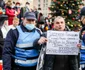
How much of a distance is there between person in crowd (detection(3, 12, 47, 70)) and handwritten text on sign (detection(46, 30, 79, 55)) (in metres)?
0.13

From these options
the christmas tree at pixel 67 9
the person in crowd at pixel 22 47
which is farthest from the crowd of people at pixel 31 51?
the christmas tree at pixel 67 9

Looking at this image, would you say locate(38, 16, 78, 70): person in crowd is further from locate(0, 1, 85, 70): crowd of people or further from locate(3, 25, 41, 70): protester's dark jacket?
locate(3, 25, 41, 70): protester's dark jacket

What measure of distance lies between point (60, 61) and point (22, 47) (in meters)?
0.64

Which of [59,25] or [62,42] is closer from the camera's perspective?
[59,25]

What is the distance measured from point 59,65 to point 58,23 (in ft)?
2.13

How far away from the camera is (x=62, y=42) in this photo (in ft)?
17.6

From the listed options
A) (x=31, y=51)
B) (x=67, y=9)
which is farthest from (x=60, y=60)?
(x=67, y=9)

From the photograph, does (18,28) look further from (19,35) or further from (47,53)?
(47,53)

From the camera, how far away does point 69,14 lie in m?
16.8

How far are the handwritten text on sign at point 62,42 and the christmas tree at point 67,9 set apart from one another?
10969 millimetres

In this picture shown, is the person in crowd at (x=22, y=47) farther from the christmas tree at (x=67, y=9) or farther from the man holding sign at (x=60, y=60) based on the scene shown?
the christmas tree at (x=67, y=9)

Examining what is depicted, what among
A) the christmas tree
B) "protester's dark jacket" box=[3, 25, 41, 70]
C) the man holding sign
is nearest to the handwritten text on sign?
the man holding sign

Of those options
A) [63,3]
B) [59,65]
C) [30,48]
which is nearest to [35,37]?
[30,48]

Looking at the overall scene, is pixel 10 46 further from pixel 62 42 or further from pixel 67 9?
pixel 67 9
